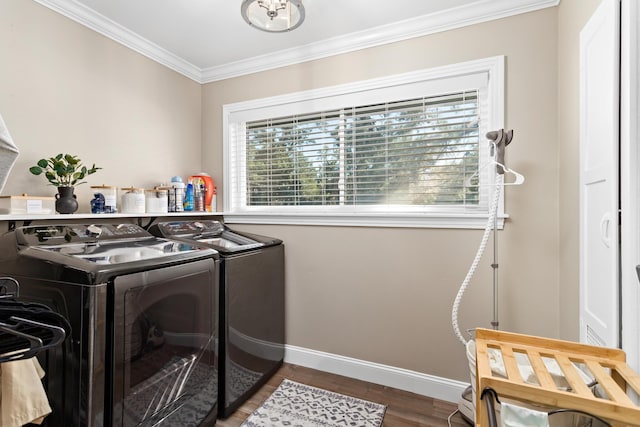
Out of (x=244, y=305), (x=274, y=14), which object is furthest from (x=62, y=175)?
(x=274, y=14)

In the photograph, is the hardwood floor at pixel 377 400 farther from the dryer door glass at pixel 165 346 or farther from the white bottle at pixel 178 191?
the white bottle at pixel 178 191

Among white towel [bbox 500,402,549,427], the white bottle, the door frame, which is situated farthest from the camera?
the white bottle

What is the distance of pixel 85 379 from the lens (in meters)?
1.21

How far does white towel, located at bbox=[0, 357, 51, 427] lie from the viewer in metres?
1.03

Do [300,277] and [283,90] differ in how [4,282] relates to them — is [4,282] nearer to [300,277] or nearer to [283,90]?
[300,277]

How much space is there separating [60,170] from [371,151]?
1927mm

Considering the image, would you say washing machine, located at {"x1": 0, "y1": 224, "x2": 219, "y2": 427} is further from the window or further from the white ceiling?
the white ceiling

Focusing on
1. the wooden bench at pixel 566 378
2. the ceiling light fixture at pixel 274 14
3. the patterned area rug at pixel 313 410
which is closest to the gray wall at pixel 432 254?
the patterned area rug at pixel 313 410

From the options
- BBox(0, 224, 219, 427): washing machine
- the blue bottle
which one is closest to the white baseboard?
BBox(0, 224, 219, 427): washing machine

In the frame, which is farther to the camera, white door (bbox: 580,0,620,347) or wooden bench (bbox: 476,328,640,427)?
white door (bbox: 580,0,620,347)

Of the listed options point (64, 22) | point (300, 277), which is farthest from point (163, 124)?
point (300, 277)

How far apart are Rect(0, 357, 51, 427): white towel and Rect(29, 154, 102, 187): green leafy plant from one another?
105 centimetres

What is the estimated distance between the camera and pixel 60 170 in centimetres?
→ 174

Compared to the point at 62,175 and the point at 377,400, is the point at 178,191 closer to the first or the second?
the point at 62,175
